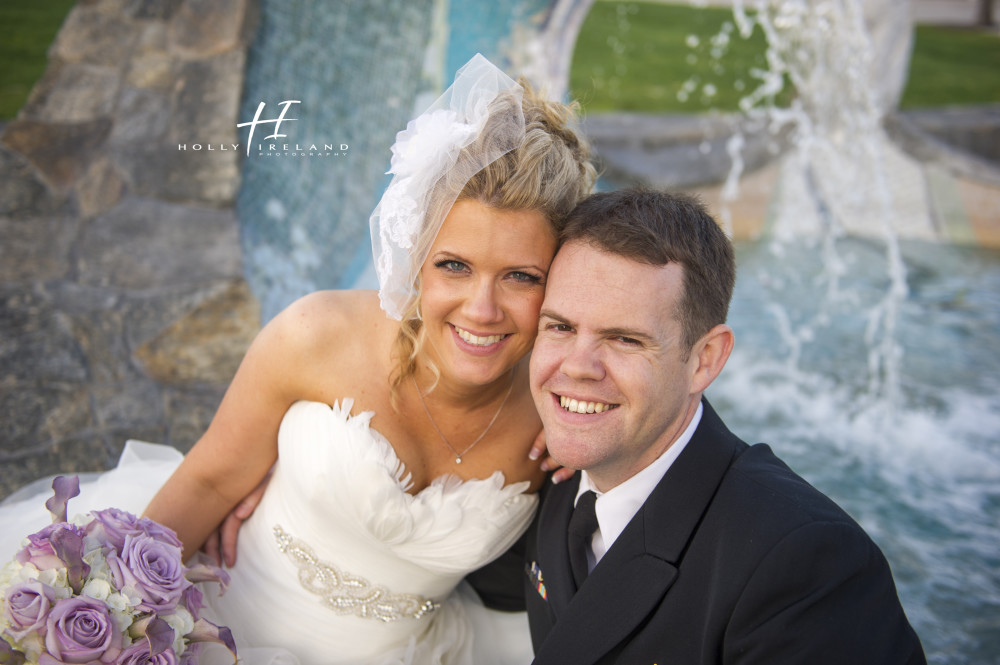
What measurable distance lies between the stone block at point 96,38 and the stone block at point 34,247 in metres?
1.21

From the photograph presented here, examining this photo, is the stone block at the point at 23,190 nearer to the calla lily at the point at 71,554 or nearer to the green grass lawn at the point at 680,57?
the calla lily at the point at 71,554

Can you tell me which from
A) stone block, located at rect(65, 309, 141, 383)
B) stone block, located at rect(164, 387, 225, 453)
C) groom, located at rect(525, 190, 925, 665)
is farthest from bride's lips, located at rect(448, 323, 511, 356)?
stone block, located at rect(65, 309, 141, 383)

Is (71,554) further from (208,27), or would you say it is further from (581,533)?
(208,27)

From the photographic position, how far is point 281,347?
2416 mm

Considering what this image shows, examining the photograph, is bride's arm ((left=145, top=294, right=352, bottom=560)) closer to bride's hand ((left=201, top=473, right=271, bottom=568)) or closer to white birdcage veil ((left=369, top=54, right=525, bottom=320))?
bride's hand ((left=201, top=473, right=271, bottom=568))

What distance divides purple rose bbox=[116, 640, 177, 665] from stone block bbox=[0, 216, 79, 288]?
3.71 meters

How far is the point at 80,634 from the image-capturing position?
1.70 metres

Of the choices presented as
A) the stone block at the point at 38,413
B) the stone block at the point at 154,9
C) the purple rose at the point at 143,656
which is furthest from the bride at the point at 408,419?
the stone block at the point at 154,9

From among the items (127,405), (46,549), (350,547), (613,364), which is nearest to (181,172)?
(127,405)

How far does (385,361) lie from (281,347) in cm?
33

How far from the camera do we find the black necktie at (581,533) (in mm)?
2162

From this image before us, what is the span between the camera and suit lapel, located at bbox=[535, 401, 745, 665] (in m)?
1.93

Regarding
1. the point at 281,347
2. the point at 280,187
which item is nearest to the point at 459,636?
the point at 281,347

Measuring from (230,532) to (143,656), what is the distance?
858 mm
